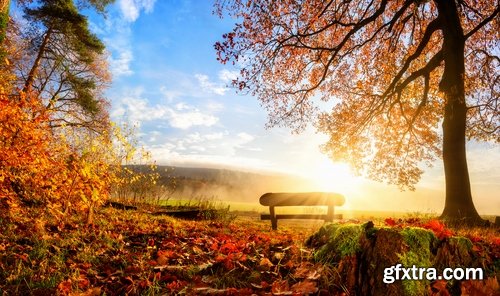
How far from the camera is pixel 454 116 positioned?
39.1 feet

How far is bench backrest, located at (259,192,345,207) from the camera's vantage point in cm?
1113

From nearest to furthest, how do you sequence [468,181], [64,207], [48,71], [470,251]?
1. [470,251]
2. [64,207]
3. [468,181]
4. [48,71]

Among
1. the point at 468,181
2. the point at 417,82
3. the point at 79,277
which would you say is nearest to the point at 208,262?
the point at 79,277

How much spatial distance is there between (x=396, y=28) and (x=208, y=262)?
13710 millimetres

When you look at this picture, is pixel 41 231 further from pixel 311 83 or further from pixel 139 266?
pixel 311 83

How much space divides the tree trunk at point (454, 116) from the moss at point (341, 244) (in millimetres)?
9093

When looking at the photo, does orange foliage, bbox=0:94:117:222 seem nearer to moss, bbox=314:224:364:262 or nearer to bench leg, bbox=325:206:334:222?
moss, bbox=314:224:364:262

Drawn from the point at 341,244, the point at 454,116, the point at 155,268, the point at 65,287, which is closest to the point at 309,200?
the point at 454,116

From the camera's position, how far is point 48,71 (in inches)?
976

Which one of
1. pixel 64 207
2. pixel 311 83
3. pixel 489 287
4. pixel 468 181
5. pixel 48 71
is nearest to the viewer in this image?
pixel 489 287

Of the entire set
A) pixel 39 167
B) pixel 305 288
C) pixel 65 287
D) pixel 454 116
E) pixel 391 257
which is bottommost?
pixel 65 287

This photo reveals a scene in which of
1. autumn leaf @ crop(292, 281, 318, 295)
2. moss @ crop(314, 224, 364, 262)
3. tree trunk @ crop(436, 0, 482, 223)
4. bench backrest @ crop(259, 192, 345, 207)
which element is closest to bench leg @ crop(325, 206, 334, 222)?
bench backrest @ crop(259, 192, 345, 207)

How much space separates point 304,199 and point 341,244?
25.3ft

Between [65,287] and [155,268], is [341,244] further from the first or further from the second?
[65,287]
